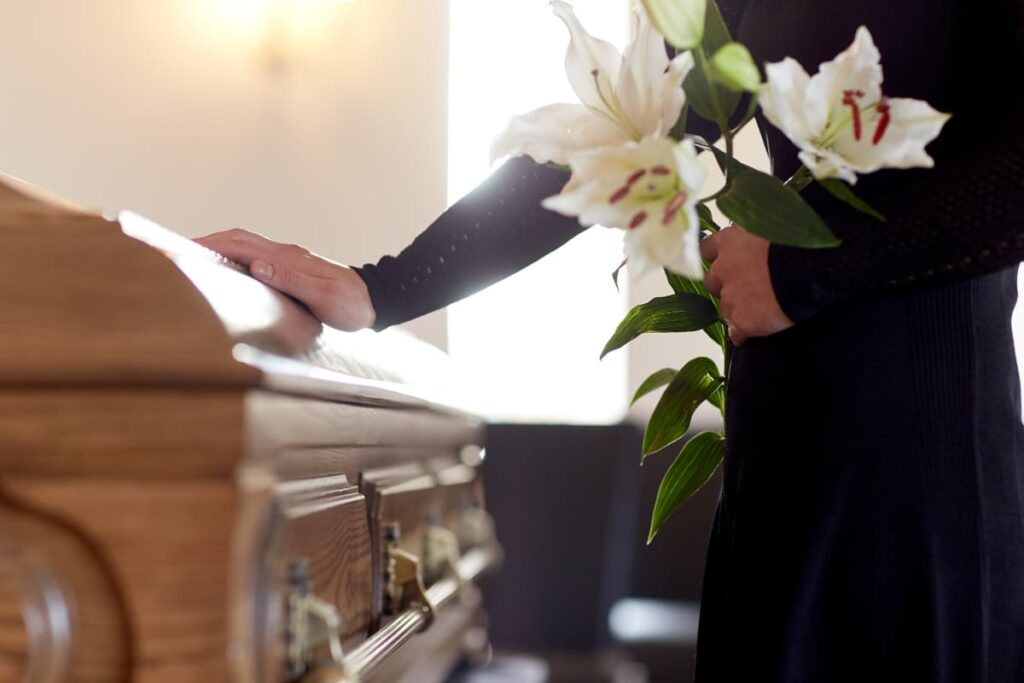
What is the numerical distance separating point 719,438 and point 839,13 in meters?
0.41

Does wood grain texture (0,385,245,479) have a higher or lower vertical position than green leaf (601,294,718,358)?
lower

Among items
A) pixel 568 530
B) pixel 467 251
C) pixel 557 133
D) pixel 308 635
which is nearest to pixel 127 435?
pixel 308 635

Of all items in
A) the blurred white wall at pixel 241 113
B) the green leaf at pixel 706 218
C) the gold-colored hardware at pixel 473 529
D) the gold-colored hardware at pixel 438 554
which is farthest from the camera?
the blurred white wall at pixel 241 113

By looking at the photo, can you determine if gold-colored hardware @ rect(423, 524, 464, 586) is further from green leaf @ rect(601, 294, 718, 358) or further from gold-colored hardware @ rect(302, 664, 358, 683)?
gold-colored hardware @ rect(302, 664, 358, 683)

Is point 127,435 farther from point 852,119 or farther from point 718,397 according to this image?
point 718,397

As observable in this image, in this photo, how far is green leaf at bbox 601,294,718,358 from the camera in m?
1.01

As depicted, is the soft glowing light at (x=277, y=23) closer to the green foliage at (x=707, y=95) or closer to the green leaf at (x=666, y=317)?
the green leaf at (x=666, y=317)

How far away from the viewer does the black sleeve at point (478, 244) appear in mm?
1126

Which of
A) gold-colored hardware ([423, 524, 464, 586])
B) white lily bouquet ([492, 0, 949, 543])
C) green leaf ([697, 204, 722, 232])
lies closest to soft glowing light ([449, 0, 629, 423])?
gold-colored hardware ([423, 524, 464, 586])

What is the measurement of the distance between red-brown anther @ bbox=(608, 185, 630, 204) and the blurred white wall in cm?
271

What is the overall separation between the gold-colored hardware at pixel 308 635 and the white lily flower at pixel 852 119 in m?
0.42

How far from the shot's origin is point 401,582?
1.20m

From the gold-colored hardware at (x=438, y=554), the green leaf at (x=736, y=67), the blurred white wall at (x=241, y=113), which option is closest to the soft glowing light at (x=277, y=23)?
the blurred white wall at (x=241, y=113)

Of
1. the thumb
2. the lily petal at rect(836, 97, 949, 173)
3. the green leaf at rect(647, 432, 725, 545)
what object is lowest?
the green leaf at rect(647, 432, 725, 545)
